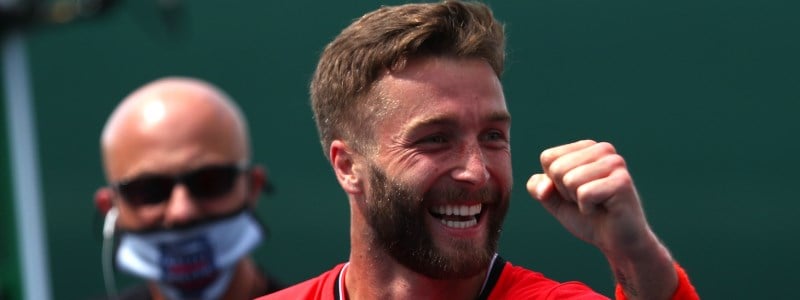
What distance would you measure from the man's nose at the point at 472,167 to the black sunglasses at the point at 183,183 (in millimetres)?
1171

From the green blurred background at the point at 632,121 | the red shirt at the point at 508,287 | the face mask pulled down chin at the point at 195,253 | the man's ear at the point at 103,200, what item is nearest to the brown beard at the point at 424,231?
the red shirt at the point at 508,287

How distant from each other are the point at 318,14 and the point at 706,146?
2.40m

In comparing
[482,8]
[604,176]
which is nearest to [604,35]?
[482,8]

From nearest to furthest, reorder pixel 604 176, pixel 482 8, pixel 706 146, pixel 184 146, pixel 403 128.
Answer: pixel 604 176
pixel 403 128
pixel 482 8
pixel 184 146
pixel 706 146

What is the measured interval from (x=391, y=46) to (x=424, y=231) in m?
0.40

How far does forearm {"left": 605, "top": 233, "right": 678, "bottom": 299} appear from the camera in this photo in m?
1.96

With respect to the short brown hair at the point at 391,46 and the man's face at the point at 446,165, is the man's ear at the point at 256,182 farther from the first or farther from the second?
the man's face at the point at 446,165

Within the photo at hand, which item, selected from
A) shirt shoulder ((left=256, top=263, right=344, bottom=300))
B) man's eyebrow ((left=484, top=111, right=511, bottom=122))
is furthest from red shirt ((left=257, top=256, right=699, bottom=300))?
man's eyebrow ((left=484, top=111, right=511, bottom=122))

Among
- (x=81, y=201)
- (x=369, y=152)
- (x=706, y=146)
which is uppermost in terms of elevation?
(x=369, y=152)

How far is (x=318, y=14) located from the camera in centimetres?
709

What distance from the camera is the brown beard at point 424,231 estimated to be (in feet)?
7.73

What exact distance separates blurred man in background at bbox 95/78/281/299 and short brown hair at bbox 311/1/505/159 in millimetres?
770

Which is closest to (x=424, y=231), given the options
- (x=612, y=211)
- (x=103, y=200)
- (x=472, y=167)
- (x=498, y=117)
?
(x=472, y=167)

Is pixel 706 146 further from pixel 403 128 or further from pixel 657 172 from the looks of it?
pixel 403 128
